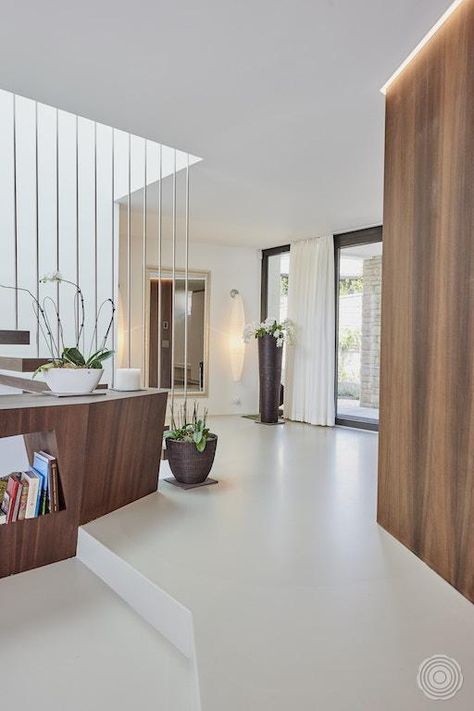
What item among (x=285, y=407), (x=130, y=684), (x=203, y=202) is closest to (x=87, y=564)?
(x=130, y=684)

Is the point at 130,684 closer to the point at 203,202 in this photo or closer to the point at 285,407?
the point at 203,202

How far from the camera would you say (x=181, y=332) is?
733 cm

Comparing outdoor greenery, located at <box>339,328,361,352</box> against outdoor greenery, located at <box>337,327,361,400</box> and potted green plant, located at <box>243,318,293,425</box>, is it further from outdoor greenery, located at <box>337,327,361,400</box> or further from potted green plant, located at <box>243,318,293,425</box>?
potted green plant, located at <box>243,318,293,425</box>

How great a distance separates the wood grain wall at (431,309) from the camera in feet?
6.95

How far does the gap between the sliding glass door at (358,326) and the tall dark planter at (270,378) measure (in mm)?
786

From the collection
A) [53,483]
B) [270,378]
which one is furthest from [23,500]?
[270,378]

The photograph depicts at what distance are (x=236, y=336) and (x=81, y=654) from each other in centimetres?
603

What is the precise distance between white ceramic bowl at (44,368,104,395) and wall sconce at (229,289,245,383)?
15.5 ft

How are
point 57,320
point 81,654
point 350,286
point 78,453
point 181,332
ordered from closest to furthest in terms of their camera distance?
point 81,654, point 78,453, point 57,320, point 350,286, point 181,332

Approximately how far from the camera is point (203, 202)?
534cm

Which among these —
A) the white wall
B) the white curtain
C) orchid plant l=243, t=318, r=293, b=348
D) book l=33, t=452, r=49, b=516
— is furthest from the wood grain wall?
the white wall

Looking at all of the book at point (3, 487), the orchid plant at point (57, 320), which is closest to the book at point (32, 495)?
the book at point (3, 487)

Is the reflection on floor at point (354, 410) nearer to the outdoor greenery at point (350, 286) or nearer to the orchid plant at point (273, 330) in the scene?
the orchid plant at point (273, 330)

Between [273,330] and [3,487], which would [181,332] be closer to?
[273,330]
